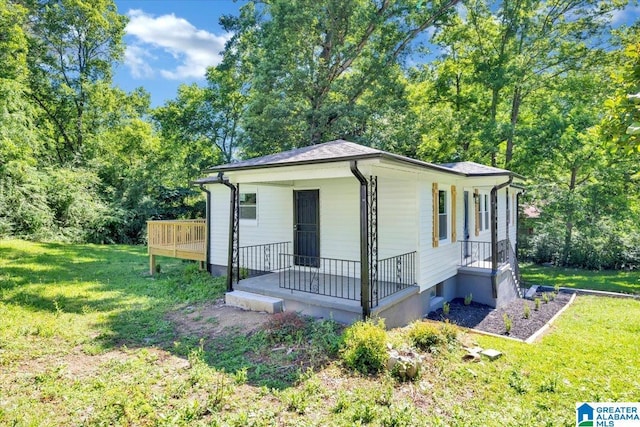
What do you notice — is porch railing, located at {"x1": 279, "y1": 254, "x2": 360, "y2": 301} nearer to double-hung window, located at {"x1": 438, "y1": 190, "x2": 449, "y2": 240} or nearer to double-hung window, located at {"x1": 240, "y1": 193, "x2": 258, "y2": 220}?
double-hung window, located at {"x1": 240, "y1": 193, "x2": 258, "y2": 220}

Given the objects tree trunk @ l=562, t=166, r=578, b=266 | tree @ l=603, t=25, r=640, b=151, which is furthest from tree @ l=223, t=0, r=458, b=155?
tree @ l=603, t=25, r=640, b=151

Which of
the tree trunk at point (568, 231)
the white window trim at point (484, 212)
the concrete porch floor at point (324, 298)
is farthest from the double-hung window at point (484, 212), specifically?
the tree trunk at point (568, 231)

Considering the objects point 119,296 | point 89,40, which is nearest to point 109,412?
point 119,296

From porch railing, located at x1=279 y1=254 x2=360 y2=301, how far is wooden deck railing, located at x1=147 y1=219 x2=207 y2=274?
3.46 metres

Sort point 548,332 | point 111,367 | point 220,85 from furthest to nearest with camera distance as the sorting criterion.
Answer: point 220,85 → point 548,332 → point 111,367

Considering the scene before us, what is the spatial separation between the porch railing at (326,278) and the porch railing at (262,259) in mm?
230

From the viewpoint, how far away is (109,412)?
12.5 feet

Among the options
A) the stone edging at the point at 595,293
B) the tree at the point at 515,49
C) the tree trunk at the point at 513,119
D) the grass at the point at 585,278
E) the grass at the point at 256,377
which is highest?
the tree at the point at 515,49

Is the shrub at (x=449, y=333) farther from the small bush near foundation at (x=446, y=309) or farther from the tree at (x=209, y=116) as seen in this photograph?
the tree at (x=209, y=116)

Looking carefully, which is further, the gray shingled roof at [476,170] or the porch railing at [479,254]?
the porch railing at [479,254]

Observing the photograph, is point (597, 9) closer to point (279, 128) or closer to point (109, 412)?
point (279, 128)

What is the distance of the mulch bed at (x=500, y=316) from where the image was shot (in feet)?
26.0

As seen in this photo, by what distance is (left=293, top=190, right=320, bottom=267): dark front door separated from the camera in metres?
9.36

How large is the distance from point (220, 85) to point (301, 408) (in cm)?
2204
